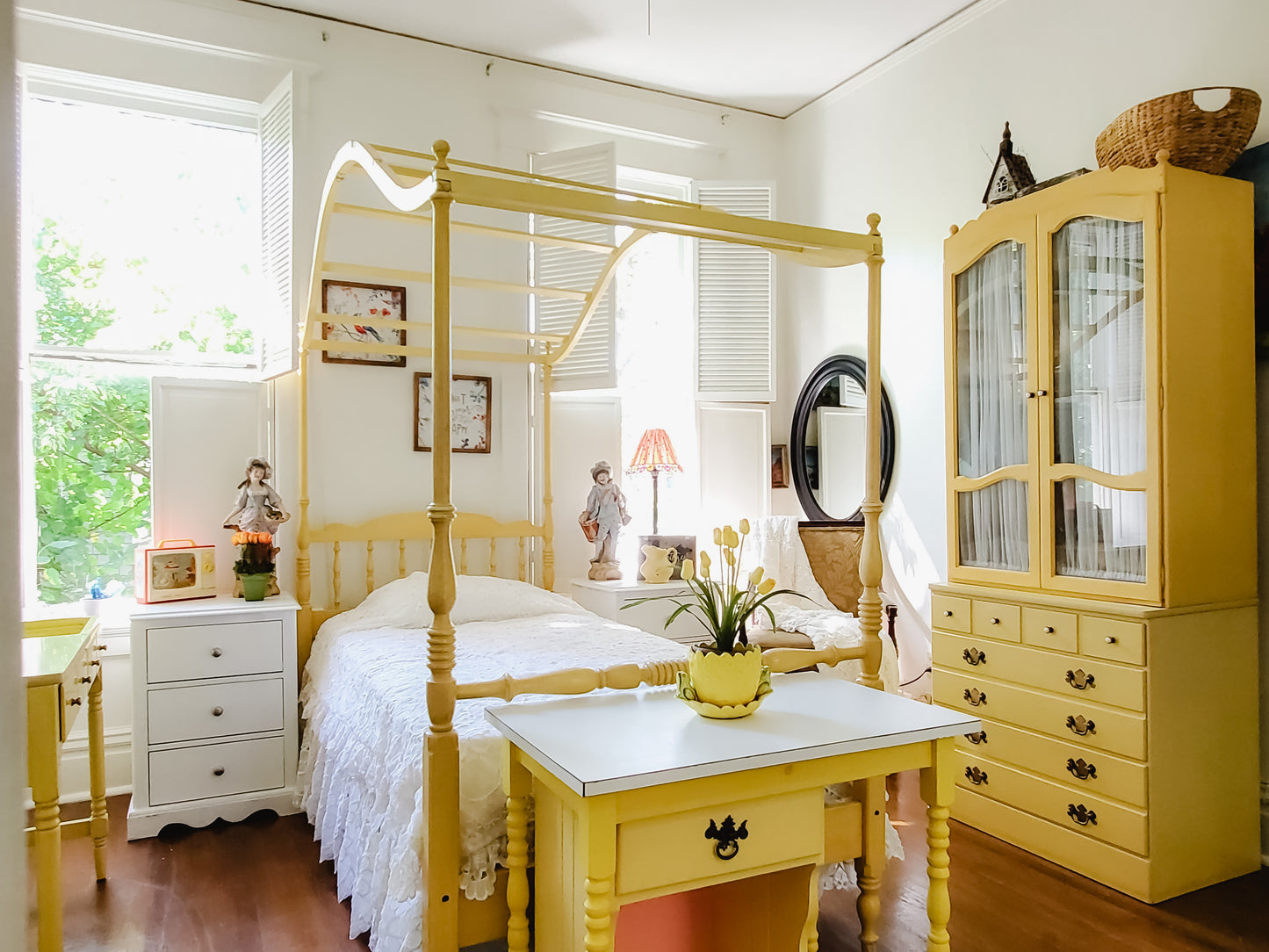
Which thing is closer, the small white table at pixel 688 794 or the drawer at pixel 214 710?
the small white table at pixel 688 794

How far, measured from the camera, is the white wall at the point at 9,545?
311 millimetres

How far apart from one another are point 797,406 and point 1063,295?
202 centimetres

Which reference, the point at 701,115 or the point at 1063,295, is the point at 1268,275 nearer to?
the point at 1063,295

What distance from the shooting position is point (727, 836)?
1.62 m

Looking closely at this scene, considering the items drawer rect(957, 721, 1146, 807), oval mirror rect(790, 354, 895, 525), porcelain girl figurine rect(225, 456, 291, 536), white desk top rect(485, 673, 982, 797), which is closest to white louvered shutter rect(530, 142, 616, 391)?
oval mirror rect(790, 354, 895, 525)

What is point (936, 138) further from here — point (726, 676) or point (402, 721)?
point (402, 721)

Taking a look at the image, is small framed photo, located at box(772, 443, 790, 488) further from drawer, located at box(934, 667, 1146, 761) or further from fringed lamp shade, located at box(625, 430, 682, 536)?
drawer, located at box(934, 667, 1146, 761)

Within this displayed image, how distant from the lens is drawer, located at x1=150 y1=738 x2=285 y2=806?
3.06m

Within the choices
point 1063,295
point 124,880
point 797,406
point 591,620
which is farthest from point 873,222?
point 124,880

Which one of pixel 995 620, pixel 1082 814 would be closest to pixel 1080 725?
pixel 1082 814

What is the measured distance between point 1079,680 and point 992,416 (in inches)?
37.2

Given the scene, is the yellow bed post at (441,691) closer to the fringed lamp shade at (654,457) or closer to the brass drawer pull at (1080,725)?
the brass drawer pull at (1080,725)

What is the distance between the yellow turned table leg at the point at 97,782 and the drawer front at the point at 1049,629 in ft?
9.75

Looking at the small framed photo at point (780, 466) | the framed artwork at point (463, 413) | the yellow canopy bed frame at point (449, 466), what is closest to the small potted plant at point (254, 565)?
the framed artwork at point (463, 413)
